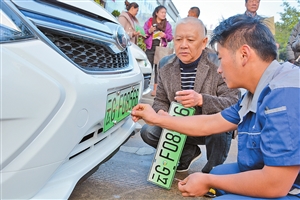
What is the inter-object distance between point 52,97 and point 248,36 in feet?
2.52

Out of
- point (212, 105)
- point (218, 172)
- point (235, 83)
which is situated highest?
point (235, 83)

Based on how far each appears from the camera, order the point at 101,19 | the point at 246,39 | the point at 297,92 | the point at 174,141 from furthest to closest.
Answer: the point at 174,141
the point at 101,19
the point at 246,39
the point at 297,92

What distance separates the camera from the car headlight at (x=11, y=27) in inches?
38.9

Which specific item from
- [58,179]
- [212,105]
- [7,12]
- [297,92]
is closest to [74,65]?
[7,12]

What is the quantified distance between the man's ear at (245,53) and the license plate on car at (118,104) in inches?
24.1

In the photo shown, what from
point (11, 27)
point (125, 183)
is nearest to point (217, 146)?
point (125, 183)

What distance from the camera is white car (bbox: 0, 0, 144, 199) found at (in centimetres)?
95

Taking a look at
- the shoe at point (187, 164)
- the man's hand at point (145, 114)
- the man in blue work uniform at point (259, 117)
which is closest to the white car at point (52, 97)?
the man's hand at point (145, 114)

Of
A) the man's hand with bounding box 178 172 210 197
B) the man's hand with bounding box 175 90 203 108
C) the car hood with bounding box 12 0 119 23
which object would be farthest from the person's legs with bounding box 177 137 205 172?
the car hood with bounding box 12 0 119 23

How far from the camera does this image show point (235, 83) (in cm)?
127

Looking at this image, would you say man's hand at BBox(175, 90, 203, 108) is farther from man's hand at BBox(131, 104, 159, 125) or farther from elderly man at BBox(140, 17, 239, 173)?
man's hand at BBox(131, 104, 159, 125)

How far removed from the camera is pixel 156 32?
16.0 ft

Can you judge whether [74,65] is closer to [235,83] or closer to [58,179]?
[58,179]

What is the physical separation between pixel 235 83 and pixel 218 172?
20.3 inches
